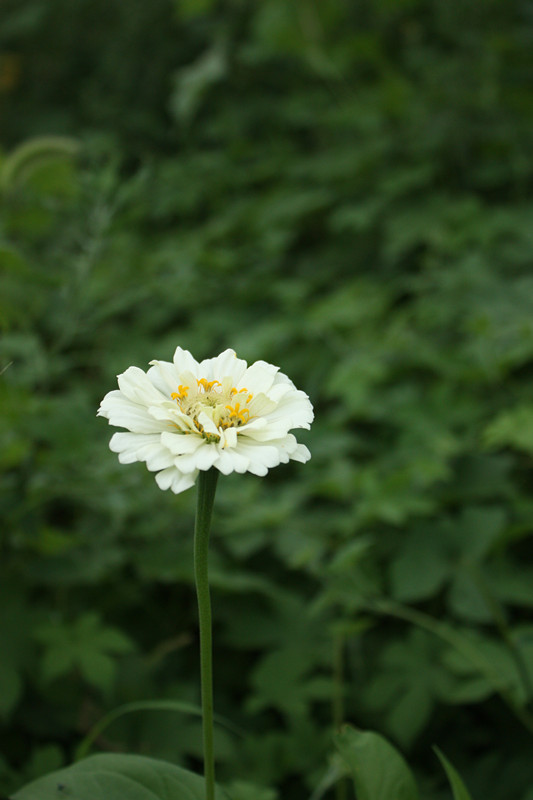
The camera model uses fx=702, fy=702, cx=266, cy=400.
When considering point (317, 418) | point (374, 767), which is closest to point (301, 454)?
point (374, 767)

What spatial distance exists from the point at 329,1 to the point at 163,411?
313cm

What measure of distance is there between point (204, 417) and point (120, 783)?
0.47m

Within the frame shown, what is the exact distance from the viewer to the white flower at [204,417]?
71 centimetres

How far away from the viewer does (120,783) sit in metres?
0.86

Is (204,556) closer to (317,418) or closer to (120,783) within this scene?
(120,783)

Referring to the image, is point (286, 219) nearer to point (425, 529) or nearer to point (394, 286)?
point (394, 286)

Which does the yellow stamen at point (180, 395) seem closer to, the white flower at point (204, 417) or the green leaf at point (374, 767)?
the white flower at point (204, 417)

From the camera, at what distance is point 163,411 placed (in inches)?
29.8

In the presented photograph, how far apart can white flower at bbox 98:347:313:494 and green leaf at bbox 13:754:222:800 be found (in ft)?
1.32

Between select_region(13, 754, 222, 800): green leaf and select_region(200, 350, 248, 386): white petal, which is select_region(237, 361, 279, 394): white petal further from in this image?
select_region(13, 754, 222, 800): green leaf

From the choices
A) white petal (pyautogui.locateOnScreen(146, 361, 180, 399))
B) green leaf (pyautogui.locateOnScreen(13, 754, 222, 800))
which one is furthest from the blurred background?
white petal (pyautogui.locateOnScreen(146, 361, 180, 399))

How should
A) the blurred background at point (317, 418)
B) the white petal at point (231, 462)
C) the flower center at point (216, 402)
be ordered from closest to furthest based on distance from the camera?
the white petal at point (231, 462), the flower center at point (216, 402), the blurred background at point (317, 418)

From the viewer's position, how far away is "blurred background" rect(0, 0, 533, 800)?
140 centimetres

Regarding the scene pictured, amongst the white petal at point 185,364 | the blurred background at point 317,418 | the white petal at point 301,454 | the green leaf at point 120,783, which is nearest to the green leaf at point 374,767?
the green leaf at point 120,783
